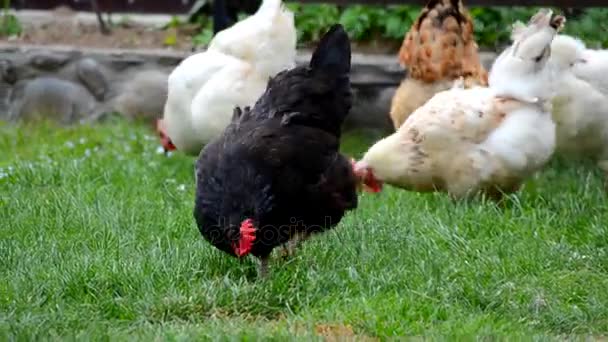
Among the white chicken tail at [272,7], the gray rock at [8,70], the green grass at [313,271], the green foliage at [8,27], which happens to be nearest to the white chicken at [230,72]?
the white chicken tail at [272,7]

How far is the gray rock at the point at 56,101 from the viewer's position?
1008 centimetres

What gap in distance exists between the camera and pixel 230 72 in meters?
7.41

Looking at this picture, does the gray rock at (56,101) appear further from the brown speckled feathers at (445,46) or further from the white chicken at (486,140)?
the white chicken at (486,140)

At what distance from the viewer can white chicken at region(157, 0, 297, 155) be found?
24.2ft

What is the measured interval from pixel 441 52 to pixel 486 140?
113 centimetres

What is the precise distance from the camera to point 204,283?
16.4ft

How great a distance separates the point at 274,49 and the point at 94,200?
158 cm

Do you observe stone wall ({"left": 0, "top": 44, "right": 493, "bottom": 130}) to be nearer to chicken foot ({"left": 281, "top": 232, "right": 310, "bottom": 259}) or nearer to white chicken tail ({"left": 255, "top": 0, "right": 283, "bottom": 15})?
white chicken tail ({"left": 255, "top": 0, "right": 283, "bottom": 15})

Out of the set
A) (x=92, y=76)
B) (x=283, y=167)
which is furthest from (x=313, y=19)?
(x=283, y=167)

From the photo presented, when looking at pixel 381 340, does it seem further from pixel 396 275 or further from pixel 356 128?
pixel 356 128

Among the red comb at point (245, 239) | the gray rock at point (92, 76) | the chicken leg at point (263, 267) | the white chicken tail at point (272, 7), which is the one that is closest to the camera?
the red comb at point (245, 239)

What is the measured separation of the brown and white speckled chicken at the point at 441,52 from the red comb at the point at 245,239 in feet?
10.1

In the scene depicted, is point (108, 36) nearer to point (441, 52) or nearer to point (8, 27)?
point (8, 27)

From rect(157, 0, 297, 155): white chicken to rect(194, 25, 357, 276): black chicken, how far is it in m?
1.50
